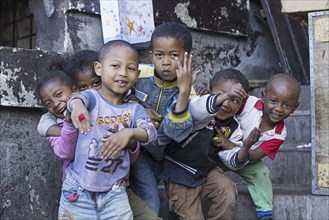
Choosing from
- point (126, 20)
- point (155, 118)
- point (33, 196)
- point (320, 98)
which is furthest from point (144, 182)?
point (126, 20)

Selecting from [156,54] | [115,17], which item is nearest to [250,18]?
[115,17]

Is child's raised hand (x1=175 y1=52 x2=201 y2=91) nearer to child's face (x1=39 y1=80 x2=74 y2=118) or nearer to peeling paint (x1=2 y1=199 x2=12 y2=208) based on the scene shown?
child's face (x1=39 y1=80 x2=74 y2=118)

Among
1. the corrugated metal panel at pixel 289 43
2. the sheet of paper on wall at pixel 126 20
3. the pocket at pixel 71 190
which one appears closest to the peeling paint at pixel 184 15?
the sheet of paper on wall at pixel 126 20

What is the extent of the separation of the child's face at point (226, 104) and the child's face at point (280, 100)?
228 mm

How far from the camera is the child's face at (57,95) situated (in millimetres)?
3508

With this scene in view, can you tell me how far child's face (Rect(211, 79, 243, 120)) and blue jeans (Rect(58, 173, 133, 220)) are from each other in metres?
0.98

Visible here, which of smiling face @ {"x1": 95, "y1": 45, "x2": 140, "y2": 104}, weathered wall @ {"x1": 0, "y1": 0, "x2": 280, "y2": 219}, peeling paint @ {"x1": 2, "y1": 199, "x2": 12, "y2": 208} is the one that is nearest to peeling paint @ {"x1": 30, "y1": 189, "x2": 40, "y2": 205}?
weathered wall @ {"x1": 0, "y1": 0, "x2": 280, "y2": 219}

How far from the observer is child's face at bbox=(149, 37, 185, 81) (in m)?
A: 3.53

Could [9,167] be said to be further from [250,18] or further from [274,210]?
[250,18]

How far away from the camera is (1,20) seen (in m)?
6.93

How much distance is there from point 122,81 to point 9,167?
1.30m

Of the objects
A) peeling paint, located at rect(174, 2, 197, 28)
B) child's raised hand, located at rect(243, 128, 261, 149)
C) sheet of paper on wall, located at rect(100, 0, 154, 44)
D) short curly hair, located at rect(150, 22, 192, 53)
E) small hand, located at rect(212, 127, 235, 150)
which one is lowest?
small hand, located at rect(212, 127, 235, 150)

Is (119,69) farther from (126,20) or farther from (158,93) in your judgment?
(126,20)

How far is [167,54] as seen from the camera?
11.6 feet
